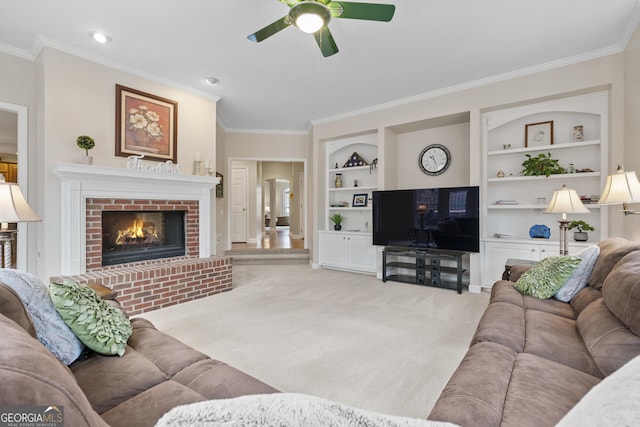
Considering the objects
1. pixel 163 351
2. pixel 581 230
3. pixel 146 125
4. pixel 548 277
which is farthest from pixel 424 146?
pixel 163 351

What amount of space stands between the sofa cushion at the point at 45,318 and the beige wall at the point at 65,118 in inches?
90.2

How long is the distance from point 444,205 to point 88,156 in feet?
14.2

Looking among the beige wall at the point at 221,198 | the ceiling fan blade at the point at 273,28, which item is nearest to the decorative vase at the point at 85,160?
the ceiling fan blade at the point at 273,28

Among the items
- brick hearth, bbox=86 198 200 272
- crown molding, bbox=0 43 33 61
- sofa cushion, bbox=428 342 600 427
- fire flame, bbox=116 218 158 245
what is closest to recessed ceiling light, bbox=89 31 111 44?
crown molding, bbox=0 43 33 61

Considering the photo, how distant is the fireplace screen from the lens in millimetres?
3525

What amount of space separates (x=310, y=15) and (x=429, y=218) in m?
3.13

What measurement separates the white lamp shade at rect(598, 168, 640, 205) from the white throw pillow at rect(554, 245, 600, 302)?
495mm

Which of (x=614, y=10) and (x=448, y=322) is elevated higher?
(x=614, y=10)

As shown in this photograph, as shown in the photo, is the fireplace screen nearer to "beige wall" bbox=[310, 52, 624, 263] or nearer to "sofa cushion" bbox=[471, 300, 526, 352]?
"beige wall" bbox=[310, 52, 624, 263]

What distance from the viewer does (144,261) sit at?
3754mm

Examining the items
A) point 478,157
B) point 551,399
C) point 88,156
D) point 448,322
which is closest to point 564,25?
point 478,157

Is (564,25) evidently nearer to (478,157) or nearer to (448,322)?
(478,157)

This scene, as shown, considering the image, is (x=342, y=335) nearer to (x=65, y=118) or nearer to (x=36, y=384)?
(x=36, y=384)

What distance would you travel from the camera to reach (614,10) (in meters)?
2.61
